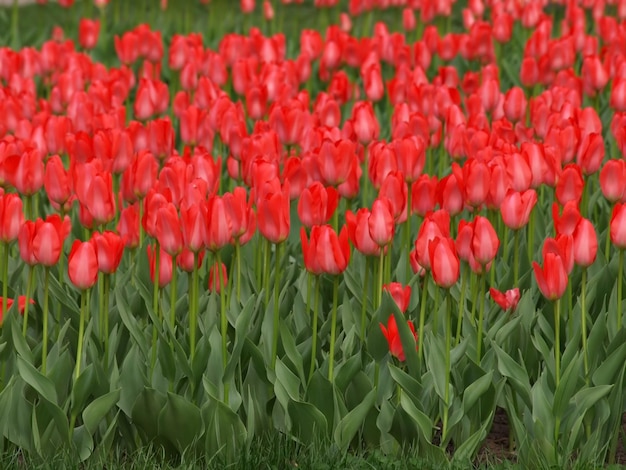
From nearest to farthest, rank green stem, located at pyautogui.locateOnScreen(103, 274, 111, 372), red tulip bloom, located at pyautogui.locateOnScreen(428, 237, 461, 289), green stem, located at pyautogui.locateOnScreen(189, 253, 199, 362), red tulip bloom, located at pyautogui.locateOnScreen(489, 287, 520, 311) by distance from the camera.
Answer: red tulip bloom, located at pyautogui.locateOnScreen(428, 237, 461, 289)
green stem, located at pyautogui.locateOnScreen(189, 253, 199, 362)
green stem, located at pyautogui.locateOnScreen(103, 274, 111, 372)
red tulip bloom, located at pyautogui.locateOnScreen(489, 287, 520, 311)

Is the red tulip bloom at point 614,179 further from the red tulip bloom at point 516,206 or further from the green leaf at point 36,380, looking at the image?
the green leaf at point 36,380

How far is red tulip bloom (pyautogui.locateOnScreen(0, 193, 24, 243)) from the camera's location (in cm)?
347

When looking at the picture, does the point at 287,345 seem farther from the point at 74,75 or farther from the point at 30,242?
the point at 74,75

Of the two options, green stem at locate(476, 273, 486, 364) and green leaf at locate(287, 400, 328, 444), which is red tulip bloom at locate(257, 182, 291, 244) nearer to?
green leaf at locate(287, 400, 328, 444)

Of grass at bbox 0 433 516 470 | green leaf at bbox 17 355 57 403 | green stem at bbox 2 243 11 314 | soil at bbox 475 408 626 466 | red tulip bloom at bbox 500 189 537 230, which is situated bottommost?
soil at bbox 475 408 626 466

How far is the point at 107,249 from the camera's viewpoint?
134 inches

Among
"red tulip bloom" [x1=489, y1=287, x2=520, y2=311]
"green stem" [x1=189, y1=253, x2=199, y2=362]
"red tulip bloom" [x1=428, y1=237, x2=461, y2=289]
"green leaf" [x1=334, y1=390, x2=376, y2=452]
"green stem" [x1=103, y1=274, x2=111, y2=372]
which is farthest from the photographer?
"red tulip bloom" [x1=489, y1=287, x2=520, y2=311]

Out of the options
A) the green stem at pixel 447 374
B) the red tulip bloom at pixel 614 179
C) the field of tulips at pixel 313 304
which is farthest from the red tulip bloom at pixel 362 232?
the red tulip bloom at pixel 614 179

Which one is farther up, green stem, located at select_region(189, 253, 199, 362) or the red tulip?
the red tulip

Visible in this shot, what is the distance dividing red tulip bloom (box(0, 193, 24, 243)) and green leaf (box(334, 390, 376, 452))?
3.79 feet

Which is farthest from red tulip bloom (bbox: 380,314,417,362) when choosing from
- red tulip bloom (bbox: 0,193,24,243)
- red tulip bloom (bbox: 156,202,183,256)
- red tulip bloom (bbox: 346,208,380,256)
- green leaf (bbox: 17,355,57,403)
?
red tulip bloom (bbox: 0,193,24,243)

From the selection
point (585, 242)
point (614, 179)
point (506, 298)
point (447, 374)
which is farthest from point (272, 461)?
point (614, 179)

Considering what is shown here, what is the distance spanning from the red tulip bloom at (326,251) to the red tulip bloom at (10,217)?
0.88 meters

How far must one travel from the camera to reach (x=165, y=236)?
3383mm
